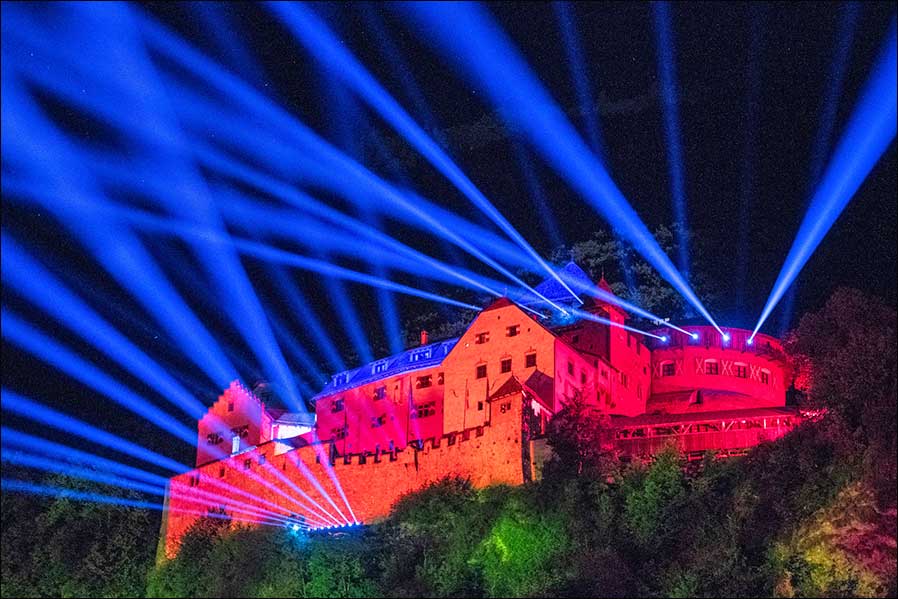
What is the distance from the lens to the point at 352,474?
144 ft

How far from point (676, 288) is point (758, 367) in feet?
31.9

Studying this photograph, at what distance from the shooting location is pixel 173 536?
49.5 meters

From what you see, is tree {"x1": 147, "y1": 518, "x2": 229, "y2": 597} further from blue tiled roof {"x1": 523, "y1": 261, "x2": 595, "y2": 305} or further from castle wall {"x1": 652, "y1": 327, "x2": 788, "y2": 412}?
castle wall {"x1": 652, "y1": 327, "x2": 788, "y2": 412}

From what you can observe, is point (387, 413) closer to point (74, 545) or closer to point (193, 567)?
point (193, 567)

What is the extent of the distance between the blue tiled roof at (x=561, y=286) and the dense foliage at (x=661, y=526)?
419 inches

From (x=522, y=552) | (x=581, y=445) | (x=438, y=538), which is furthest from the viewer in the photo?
(x=438, y=538)

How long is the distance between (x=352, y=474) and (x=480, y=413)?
5159 mm

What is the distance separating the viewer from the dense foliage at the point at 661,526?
3177 cm

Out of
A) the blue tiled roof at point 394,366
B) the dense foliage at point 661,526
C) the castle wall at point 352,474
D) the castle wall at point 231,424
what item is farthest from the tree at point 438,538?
the castle wall at point 231,424

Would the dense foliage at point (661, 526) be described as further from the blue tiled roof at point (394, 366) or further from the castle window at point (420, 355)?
the castle window at point (420, 355)

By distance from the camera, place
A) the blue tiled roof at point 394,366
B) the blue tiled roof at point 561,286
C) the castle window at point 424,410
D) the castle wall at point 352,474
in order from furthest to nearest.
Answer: the blue tiled roof at point 561,286, the blue tiled roof at point 394,366, the castle window at point 424,410, the castle wall at point 352,474

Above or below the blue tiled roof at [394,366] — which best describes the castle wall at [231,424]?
below

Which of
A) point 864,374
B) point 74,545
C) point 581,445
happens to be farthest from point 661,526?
point 74,545

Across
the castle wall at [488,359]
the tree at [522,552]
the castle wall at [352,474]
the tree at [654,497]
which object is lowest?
the tree at [522,552]
